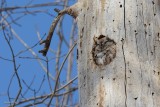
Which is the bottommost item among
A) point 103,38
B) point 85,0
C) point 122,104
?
point 122,104

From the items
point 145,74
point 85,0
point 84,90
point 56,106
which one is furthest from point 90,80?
point 56,106

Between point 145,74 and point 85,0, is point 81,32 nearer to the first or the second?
point 85,0

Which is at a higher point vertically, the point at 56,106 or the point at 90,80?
the point at 56,106

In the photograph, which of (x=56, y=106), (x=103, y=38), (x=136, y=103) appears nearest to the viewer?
(x=136, y=103)

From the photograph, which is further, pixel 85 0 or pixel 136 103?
pixel 85 0
